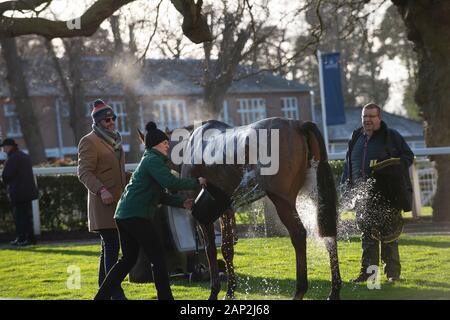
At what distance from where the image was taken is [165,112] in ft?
172

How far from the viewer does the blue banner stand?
72.1 ft

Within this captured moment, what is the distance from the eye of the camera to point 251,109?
5575cm

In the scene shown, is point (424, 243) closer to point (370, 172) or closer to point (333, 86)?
point (370, 172)

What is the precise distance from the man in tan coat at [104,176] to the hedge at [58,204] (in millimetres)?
8194

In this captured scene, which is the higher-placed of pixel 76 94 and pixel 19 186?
pixel 76 94

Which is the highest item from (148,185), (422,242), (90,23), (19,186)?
(90,23)

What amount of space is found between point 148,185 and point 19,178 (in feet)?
26.2

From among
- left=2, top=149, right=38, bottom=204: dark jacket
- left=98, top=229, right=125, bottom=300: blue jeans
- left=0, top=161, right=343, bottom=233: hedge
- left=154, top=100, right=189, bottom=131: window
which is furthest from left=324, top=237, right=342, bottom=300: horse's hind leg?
left=154, top=100, right=189, bottom=131: window

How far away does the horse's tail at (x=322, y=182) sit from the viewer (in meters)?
7.22

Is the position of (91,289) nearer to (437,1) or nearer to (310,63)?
(437,1)

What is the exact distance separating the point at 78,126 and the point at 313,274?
28.4 meters

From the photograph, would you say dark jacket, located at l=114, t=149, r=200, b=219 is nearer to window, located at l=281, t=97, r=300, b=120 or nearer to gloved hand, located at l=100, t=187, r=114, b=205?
gloved hand, located at l=100, t=187, r=114, b=205

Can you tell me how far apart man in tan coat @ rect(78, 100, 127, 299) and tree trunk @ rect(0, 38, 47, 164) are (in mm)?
22558

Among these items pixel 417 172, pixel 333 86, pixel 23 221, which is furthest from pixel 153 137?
pixel 333 86
